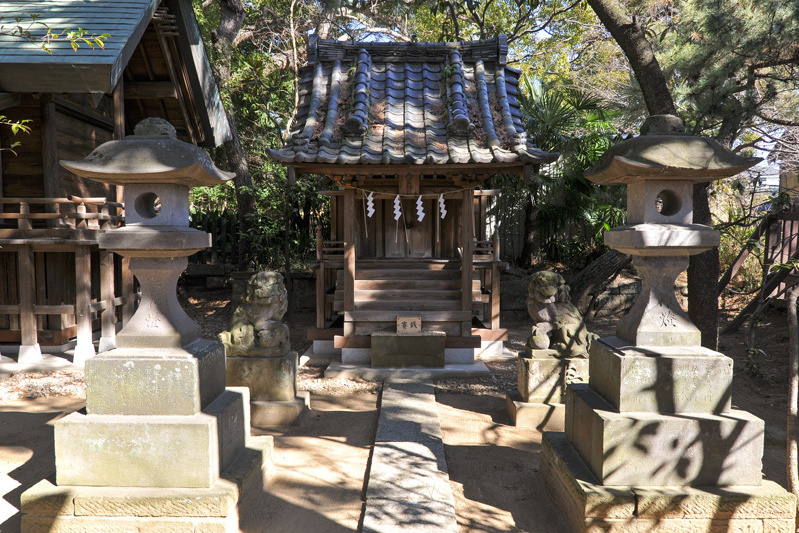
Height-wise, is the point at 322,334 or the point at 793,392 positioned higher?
the point at 793,392

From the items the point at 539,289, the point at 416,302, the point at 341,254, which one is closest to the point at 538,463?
the point at 539,289

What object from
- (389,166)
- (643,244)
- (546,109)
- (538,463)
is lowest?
(538,463)

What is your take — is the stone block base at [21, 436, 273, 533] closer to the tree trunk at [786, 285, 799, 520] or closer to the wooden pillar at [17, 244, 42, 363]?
the tree trunk at [786, 285, 799, 520]

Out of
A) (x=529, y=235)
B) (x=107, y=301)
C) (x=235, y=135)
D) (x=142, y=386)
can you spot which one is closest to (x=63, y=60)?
(x=107, y=301)

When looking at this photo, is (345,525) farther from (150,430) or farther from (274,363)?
(274,363)

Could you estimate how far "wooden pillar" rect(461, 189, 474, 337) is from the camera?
27.9ft

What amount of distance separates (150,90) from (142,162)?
7453 mm

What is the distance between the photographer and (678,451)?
362 cm

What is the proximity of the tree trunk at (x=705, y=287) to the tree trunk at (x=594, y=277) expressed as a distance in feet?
17.7

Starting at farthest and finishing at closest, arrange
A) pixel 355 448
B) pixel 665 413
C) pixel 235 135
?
pixel 235 135
pixel 355 448
pixel 665 413

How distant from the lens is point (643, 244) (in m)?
3.77

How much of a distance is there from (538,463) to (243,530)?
2721 mm

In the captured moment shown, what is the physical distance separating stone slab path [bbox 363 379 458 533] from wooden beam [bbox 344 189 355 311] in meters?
2.46

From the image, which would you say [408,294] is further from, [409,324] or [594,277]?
[594,277]
